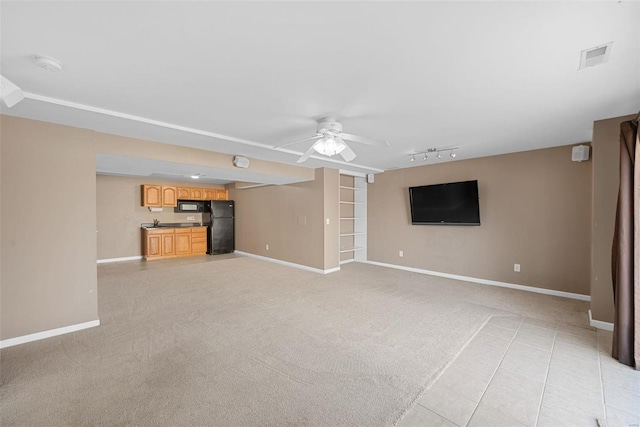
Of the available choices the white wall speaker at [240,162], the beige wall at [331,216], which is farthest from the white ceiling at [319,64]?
the beige wall at [331,216]

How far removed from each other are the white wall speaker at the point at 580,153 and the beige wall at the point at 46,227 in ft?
22.2

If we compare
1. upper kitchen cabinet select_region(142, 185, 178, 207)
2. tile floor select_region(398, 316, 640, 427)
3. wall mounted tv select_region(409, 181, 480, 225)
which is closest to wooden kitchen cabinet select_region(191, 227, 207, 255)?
upper kitchen cabinet select_region(142, 185, 178, 207)

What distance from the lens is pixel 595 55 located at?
1.77 metres

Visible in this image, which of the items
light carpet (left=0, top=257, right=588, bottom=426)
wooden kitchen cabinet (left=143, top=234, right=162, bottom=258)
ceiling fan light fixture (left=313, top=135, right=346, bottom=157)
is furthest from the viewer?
wooden kitchen cabinet (left=143, top=234, right=162, bottom=258)

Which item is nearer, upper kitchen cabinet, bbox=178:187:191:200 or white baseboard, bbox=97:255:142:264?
white baseboard, bbox=97:255:142:264

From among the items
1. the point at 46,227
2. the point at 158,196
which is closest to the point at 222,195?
the point at 158,196

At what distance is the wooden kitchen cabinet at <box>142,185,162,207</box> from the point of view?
7520mm

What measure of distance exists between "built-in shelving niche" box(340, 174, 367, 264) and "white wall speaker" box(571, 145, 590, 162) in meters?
4.06

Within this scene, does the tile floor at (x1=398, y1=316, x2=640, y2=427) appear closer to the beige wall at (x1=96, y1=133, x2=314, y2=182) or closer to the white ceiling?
the white ceiling

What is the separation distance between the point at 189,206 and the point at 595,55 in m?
9.21

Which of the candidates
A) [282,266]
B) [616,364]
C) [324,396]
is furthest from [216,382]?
[282,266]

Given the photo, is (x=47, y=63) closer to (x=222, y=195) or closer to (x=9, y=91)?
(x=9, y=91)

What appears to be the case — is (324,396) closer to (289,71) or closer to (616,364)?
(289,71)

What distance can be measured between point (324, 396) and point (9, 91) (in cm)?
309
